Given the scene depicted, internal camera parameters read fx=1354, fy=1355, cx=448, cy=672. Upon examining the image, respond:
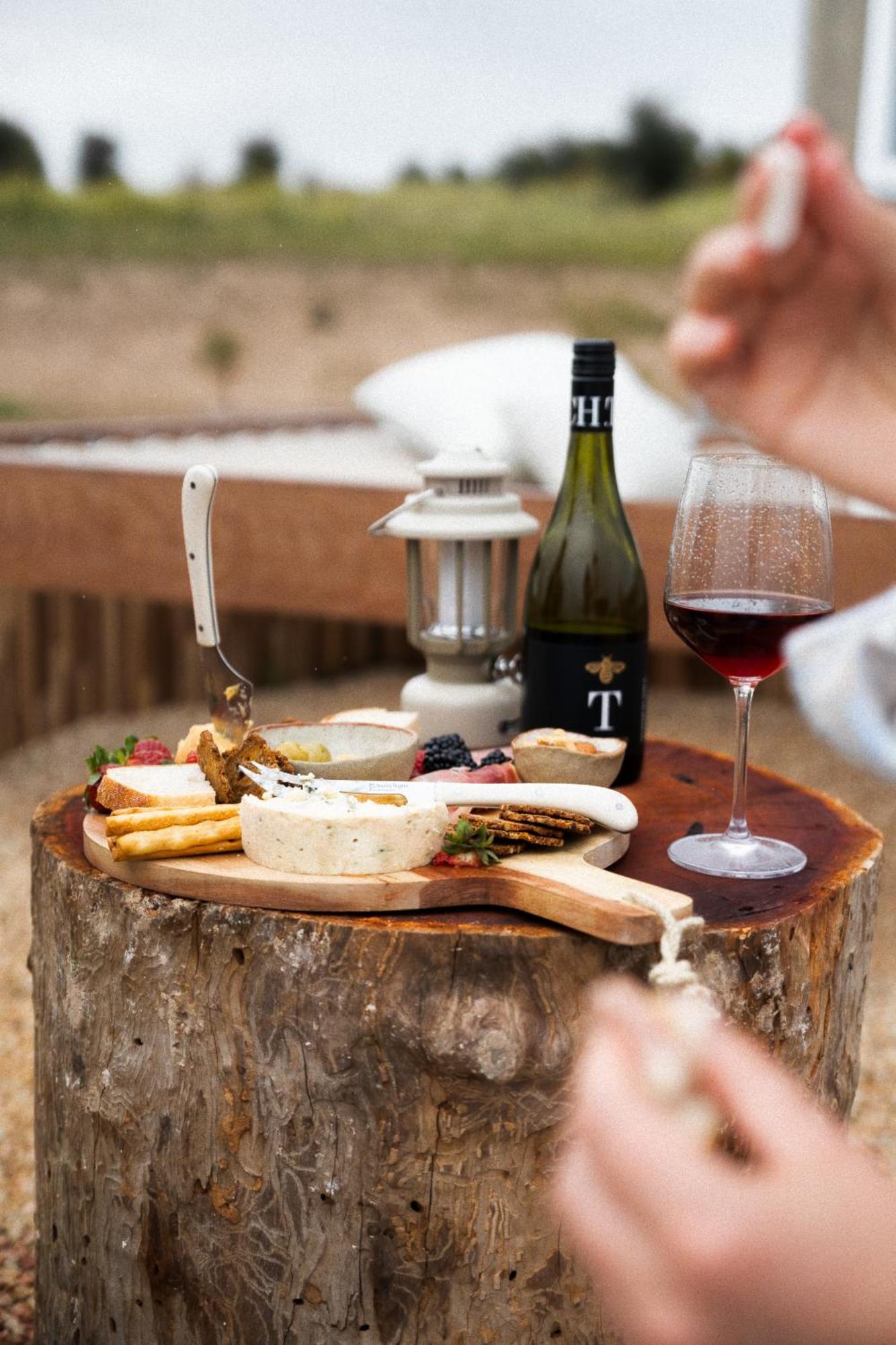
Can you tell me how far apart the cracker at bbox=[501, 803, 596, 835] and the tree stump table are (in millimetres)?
64

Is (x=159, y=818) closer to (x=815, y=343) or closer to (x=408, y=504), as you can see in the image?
(x=408, y=504)

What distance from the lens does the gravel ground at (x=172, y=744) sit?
159cm

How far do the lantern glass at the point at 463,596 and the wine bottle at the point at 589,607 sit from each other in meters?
0.06

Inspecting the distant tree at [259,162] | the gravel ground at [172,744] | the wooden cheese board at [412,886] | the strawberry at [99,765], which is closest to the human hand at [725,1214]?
the wooden cheese board at [412,886]

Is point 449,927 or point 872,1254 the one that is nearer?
point 872,1254

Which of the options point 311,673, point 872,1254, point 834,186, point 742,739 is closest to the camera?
point 872,1254

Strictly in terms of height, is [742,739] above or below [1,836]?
above

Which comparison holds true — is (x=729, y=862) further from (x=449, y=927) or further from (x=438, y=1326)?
(x=438, y=1326)

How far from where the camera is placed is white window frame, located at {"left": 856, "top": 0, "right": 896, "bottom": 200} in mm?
3801

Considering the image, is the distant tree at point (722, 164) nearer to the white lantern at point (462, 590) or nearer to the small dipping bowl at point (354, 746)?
the white lantern at point (462, 590)

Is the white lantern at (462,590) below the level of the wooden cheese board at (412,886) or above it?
above

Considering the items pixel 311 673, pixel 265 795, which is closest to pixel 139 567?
pixel 311 673

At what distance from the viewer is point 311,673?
12.8 ft

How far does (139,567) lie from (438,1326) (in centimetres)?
184
